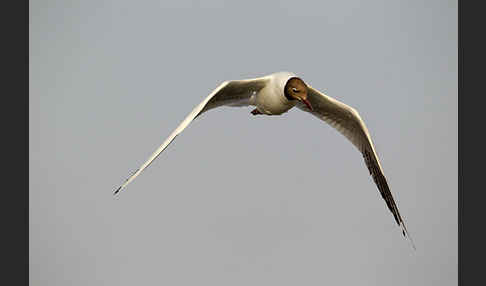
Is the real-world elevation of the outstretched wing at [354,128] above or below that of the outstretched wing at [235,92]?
below

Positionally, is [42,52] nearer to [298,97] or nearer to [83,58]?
[83,58]

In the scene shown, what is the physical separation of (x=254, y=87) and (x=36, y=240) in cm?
89

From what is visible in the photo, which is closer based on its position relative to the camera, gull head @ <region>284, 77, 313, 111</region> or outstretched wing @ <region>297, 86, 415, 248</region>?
gull head @ <region>284, 77, 313, 111</region>

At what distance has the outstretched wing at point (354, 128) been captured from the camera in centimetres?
177

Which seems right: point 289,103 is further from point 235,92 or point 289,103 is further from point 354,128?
point 354,128

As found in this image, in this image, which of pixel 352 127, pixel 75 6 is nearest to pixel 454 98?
pixel 352 127

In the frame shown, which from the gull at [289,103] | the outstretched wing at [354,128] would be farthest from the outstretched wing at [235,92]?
the outstretched wing at [354,128]

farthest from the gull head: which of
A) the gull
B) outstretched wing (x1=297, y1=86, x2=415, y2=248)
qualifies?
outstretched wing (x1=297, y1=86, x2=415, y2=248)

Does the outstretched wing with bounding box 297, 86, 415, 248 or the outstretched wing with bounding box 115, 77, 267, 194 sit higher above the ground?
the outstretched wing with bounding box 115, 77, 267, 194

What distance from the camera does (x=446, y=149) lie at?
88.1 inches

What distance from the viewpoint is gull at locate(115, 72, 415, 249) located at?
156 centimetres

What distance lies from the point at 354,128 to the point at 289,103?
322mm

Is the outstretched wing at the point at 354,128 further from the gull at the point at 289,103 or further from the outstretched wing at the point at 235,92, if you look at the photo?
the outstretched wing at the point at 235,92

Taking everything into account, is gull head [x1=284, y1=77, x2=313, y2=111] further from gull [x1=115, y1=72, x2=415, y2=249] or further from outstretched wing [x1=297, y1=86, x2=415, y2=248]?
outstretched wing [x1=297, y1=86, x2=415, y2=248]
